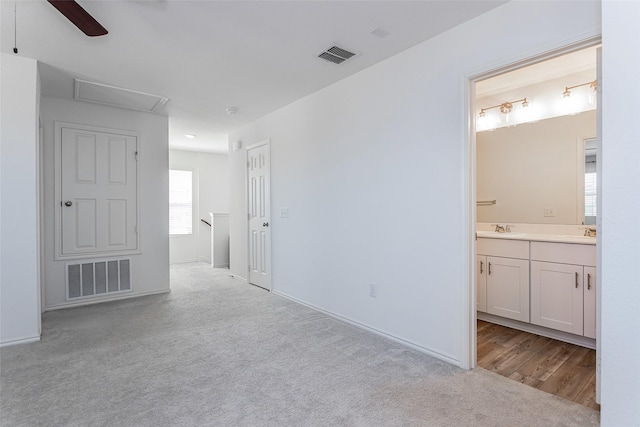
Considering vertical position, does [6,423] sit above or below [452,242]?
below

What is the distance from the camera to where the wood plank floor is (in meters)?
2.11

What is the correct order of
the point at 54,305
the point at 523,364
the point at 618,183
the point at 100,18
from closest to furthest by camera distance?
1. the point at 618,183
2. the point at 100,18
3. the point at 523,364
4. the point at 54,305

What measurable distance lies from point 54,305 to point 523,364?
16.3 ft

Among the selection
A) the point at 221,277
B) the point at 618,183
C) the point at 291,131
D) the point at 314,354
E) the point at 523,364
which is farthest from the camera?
the point at 221,277

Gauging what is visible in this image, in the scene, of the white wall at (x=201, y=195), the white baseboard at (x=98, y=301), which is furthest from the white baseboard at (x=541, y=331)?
the white wall at (x=201, y=195)

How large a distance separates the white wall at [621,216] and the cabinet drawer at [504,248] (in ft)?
7.88

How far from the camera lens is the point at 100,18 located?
7.52 feet

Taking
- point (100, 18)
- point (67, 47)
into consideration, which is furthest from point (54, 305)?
point (100, 18)

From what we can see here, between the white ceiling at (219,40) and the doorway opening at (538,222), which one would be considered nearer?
the white ceiling at (219,40)

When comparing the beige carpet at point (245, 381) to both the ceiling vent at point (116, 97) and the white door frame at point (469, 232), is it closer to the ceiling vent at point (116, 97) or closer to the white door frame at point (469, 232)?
the white door frame at point (469, 232)

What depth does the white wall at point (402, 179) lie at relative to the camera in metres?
2.27

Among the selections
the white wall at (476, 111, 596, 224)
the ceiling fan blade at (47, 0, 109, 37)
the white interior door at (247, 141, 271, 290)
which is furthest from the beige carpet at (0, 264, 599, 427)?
the ceiling fan blade at (47, 0, 109, 37)

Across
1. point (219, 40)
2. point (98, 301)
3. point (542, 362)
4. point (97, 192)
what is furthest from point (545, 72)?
point (98, 301)

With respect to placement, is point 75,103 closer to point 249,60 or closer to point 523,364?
point 249,60
